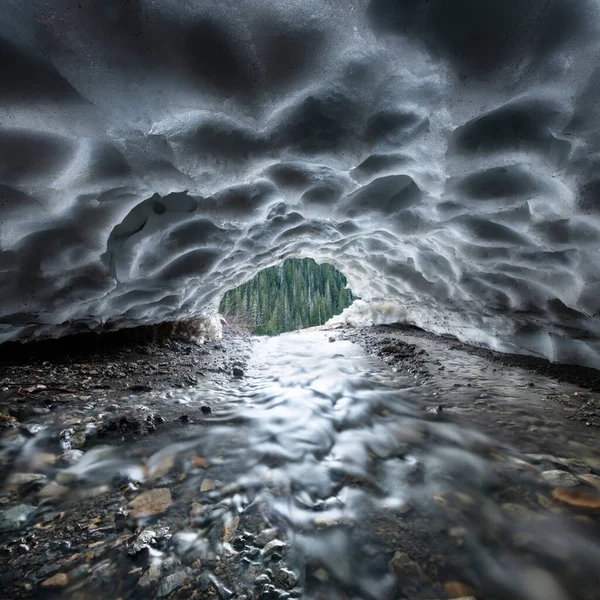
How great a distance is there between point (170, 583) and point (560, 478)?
2.40 metres

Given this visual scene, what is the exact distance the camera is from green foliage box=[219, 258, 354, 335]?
122 feet

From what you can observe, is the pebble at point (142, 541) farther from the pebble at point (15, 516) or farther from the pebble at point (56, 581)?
the pebble at point (15, 516)

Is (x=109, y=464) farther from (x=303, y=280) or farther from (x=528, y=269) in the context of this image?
(x=303, y=280)

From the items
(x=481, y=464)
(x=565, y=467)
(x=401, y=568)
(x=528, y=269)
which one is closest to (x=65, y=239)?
(x=401, y=568)

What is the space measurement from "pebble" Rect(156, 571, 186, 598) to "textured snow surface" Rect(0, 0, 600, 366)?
2.80 metres

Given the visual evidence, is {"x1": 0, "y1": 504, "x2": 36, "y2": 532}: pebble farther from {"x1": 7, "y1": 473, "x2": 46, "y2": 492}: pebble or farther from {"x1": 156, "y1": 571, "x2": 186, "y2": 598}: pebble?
{"x1": 156, "y1": 571, "x2": 186, "y2": 598}: pebble

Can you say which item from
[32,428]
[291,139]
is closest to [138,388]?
[32,428]

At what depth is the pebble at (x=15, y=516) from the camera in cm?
162

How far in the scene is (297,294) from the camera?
41375 millimetres

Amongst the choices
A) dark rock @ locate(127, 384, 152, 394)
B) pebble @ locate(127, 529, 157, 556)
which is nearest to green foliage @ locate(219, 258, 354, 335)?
dark rock @ locate(127, 384, 152, 394)

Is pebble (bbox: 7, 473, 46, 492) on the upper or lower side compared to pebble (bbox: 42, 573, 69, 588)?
upper

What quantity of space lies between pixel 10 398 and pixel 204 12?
11.7ft

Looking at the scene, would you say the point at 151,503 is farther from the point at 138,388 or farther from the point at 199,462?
the point at 138,388

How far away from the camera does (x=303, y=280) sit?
43219mm
